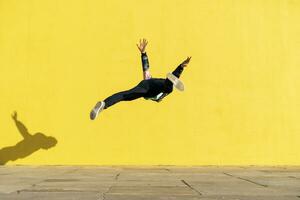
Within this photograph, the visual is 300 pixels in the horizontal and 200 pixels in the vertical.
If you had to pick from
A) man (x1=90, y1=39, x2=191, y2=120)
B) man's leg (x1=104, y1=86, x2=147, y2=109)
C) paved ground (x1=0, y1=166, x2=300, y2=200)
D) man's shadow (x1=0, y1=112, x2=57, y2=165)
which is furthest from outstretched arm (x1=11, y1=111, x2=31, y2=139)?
man's leg (x1=104, y1=86, x2=147, y2=109)

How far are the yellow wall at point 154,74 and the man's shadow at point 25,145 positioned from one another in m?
0.11

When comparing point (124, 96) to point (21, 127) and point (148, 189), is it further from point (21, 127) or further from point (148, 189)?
point (21, 127)

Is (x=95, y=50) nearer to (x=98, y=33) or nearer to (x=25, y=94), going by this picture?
(x=98, y=33)

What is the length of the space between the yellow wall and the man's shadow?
0.35 feet

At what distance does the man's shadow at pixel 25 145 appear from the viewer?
9523 millimetres

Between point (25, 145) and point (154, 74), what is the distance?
3194mm

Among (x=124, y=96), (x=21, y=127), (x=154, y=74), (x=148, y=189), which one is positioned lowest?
(x=148, y=189)

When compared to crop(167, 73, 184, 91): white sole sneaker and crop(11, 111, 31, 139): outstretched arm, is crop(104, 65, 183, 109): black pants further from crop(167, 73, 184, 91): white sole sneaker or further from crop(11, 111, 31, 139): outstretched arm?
crop(11, 111, 31, 139): outstretched arm

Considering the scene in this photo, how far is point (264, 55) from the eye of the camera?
1005 cm

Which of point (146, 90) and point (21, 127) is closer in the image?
point (146, 90)

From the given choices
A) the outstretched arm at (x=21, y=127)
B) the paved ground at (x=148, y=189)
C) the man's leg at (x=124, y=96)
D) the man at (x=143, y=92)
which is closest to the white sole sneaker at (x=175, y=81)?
the man at (x=143, y=92)

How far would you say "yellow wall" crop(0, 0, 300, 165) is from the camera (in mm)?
9602

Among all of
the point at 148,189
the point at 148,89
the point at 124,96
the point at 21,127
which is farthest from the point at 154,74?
the point at 148,189

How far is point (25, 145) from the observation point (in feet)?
31.5
